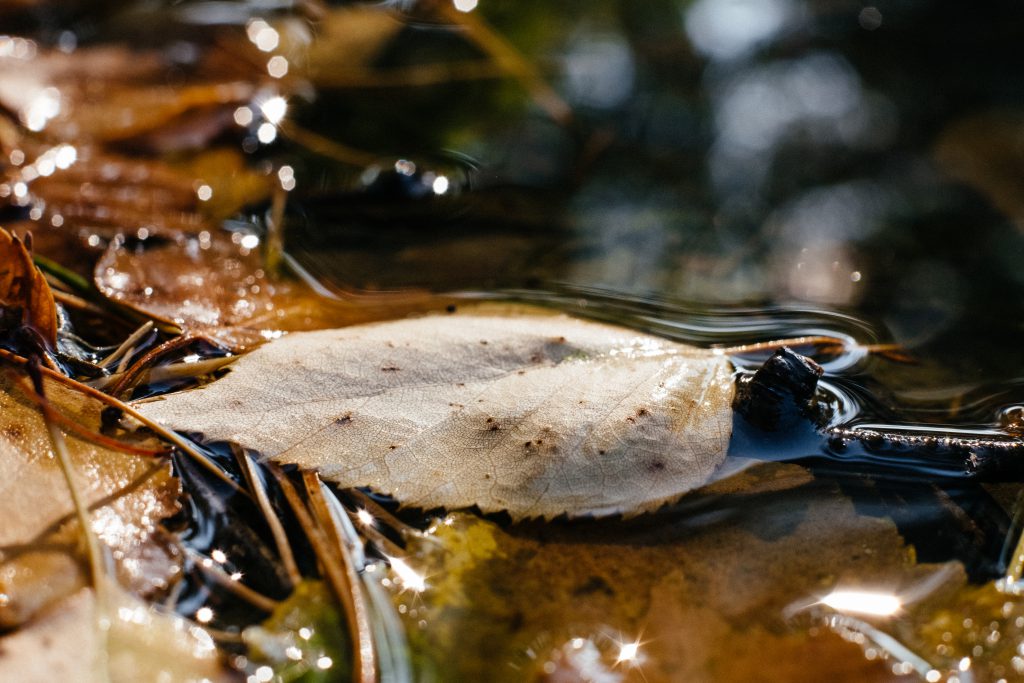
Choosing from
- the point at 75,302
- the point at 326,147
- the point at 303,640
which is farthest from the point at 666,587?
the point at 326,147

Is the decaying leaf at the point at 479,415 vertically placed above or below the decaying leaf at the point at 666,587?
above

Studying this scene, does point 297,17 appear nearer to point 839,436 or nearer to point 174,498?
point 174,498

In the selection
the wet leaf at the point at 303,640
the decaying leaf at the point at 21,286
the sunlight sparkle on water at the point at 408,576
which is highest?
the decaying leaf at the point at 21,286

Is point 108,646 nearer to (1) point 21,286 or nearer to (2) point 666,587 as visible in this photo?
(1) point 21,286

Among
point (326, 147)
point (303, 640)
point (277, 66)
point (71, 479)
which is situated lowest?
point (303, 640)

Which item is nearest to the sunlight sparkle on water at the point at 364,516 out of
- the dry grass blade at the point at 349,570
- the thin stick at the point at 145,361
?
the dry grass blade at the point at 349,570

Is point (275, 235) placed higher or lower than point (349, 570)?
higher

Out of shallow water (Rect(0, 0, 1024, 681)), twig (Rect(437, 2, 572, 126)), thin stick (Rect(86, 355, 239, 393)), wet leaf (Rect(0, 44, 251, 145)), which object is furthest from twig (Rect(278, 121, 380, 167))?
thin stick (Rect(86, 355, 239, 393))

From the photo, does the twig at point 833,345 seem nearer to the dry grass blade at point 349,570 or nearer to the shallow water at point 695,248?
the shallow water at point 695,248
